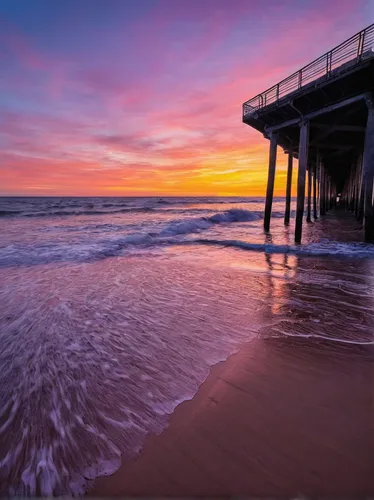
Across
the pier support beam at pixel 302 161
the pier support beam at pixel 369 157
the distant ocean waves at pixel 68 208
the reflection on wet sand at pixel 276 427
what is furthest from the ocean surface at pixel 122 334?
the distant ocean waves at pixel 68 208

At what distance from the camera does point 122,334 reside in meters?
3.49

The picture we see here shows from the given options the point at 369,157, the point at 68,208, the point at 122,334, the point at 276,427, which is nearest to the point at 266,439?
the point at 276,427

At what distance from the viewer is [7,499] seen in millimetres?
1504

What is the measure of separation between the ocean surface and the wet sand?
0.19 metres

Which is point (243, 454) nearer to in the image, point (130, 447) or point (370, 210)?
point (130, 447)

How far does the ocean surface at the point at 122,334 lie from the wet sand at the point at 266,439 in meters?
0.19

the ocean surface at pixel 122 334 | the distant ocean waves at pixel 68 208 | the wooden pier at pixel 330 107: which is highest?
the wooden pier at pixel 330 107

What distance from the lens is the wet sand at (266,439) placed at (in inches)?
58.8

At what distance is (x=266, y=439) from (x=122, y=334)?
224 cm

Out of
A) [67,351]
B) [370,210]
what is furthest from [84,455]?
[370,210]

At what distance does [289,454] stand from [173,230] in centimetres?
1479

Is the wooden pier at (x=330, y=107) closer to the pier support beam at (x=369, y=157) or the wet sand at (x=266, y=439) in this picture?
the pier support beam at (x=369, y=157)

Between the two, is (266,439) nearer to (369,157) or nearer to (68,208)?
(369,157)

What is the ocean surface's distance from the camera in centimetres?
183
